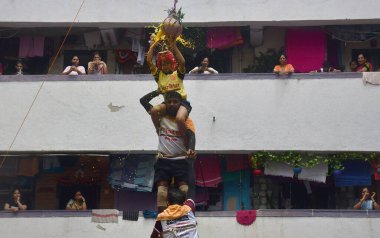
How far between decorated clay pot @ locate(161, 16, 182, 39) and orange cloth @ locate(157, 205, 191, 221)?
9.68 ft

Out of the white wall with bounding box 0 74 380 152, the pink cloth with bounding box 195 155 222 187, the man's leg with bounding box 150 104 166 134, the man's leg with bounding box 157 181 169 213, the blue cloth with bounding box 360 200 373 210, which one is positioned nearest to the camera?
the man's leg with bounding box 157 181 169 213

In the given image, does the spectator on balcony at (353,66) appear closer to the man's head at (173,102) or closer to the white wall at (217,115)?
the white wall at (217,115)

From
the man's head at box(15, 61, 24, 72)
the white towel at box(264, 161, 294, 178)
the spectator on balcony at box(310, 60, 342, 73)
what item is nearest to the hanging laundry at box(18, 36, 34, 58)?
the man's head at box(15, 61, 24, 72)

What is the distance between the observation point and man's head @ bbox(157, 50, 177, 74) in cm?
1286

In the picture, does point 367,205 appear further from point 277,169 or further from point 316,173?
point 277,169

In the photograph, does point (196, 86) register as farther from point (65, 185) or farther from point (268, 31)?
point (65, 185)

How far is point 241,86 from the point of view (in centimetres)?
2081

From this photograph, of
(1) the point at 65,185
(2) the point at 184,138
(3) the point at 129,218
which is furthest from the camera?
(1) the point at 65,185

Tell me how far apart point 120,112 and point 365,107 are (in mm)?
6416

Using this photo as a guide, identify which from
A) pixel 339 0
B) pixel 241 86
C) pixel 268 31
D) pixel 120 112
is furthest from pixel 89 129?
pixel 339 0

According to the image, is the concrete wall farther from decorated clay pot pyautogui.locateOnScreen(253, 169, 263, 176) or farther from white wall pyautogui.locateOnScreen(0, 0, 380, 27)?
white wall pyautogui.locateOnScreen(0, 0, 380, 27)

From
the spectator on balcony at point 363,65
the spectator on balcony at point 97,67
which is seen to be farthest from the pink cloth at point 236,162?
the spectator on balcony at point 97,67

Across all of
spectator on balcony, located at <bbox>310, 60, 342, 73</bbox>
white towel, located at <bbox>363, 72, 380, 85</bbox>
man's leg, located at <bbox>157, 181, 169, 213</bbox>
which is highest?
spectator on balcony, located at <bbox>310, 60, 342, 73</bbox>

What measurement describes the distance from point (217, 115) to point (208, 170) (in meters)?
1.55
